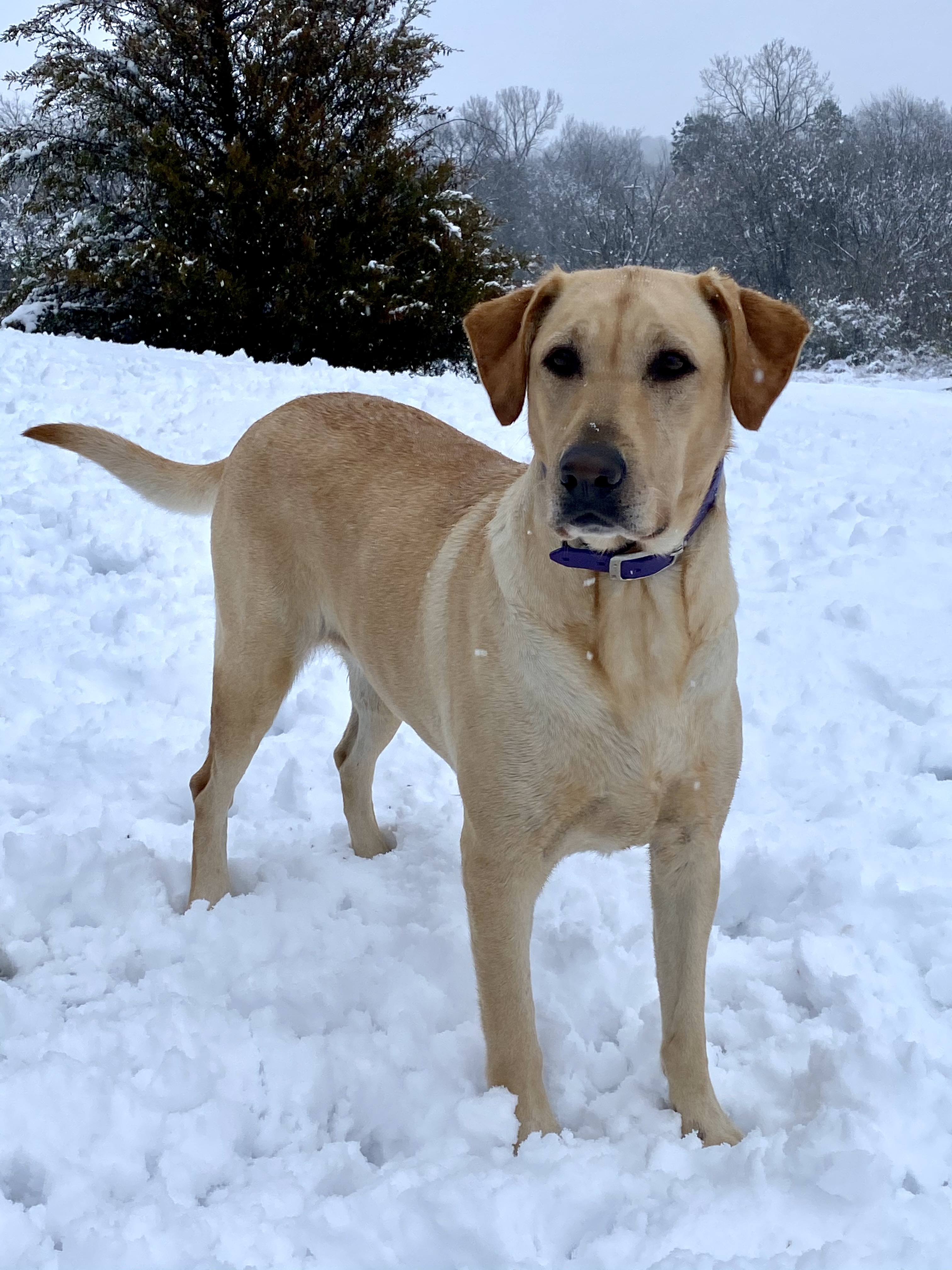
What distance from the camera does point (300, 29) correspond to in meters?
17.3

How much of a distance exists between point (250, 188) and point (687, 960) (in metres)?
16.5

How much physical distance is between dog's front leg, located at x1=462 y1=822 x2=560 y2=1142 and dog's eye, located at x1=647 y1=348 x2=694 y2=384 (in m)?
1.12

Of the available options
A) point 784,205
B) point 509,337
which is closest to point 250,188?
point 509,337

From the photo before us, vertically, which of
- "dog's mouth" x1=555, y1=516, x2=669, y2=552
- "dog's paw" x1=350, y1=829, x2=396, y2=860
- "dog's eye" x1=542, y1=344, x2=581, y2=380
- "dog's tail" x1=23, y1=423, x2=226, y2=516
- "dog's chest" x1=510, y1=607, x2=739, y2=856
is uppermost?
"dog's eye" x1=542, y1=344, x2=581, y2=380

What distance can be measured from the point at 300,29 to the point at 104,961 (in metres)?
18.3

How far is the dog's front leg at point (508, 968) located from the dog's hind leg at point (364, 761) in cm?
126

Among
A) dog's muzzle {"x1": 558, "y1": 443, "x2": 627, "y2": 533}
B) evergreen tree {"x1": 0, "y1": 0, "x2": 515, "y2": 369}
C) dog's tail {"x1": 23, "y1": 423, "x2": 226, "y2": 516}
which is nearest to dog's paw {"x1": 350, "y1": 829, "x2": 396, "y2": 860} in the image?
dog's tail {"x1": 23, "y1": 423, "x2": 226, "y2": 516}

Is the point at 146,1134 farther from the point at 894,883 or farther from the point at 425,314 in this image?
the point at 425,314

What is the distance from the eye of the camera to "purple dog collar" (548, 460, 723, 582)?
2.29 meters

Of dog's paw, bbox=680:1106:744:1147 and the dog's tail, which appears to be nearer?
dog's paw, bbox=680:1106:744:1147

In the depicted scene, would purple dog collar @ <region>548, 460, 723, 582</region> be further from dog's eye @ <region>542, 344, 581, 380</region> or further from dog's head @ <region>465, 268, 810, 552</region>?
dog's eye @ <region>542, 344, 581, 380</region>

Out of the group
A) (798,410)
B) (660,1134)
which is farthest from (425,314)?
(660,1134)

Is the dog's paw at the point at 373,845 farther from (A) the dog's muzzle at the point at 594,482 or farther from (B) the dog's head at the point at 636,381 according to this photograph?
(A) the dog's muzzle at the point at 594,482

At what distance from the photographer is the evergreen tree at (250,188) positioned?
53.9ft
